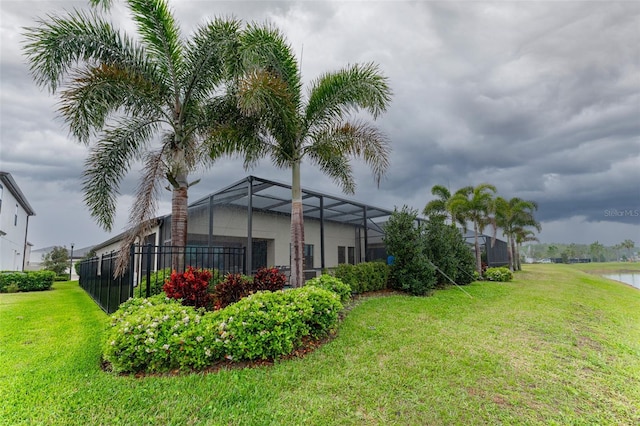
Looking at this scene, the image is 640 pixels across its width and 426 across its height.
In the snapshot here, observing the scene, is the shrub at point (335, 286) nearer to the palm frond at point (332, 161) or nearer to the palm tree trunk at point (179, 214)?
the palm tree trunk at point (179, 214)

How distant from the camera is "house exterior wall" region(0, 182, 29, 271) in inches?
634

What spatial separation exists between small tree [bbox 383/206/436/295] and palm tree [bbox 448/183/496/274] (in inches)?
309

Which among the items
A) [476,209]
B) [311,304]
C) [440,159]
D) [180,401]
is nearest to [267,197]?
[311,304]

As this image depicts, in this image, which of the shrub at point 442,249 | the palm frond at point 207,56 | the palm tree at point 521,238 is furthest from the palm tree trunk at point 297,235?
the palm tree at point 521,238

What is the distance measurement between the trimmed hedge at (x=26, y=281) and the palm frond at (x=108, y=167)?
11247 millimetres

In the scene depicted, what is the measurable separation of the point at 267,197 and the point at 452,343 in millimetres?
6083

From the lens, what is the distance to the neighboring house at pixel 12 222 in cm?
1587

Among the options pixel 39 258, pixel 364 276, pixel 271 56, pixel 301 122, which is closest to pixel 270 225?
pixel 364 276

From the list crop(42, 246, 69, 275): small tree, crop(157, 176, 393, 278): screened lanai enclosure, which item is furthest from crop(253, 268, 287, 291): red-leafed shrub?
crop(42, 246, 69, 275): small tree

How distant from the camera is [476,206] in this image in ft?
52.2

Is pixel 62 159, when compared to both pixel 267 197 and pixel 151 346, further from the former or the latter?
pixel 151 346

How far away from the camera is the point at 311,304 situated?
4594mm

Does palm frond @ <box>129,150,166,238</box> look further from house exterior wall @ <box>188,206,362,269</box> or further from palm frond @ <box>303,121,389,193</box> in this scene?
palm frond @ <box>303,121,389,193</box>

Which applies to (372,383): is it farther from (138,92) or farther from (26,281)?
(26,281)
